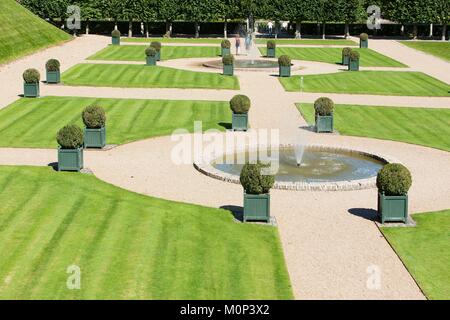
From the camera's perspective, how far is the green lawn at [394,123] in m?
43.8

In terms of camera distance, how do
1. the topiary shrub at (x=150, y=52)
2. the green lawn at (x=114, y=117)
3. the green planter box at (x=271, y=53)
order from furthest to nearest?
1. the green planter box at (x=271, y=53)
2. the topiary shrub at (x=150, y=52)
3. the green lawn at (x=114, y=117)

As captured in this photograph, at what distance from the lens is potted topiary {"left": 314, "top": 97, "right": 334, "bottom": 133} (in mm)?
43688

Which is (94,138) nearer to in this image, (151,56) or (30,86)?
(30,86)

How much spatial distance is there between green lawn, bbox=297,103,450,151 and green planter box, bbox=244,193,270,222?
1632cm

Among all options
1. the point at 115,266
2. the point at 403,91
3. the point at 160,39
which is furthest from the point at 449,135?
the point at 160,39

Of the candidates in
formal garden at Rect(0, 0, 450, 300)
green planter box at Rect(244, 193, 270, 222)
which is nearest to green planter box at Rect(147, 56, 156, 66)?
formal garden at Rect(0, 0, 450, 300)

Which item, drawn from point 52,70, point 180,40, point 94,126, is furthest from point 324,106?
point 180,40

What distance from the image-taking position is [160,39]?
10331cm

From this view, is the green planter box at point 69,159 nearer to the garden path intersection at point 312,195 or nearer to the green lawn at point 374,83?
the garden path intersection at point 312,195

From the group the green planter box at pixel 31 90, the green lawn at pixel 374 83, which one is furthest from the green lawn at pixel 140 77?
the green planter box at pixel 31 90

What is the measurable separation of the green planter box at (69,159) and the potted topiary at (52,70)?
27.2 m

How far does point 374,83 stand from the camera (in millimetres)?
64812

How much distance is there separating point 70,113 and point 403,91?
26.3 metres

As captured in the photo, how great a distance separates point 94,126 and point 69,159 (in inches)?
193
